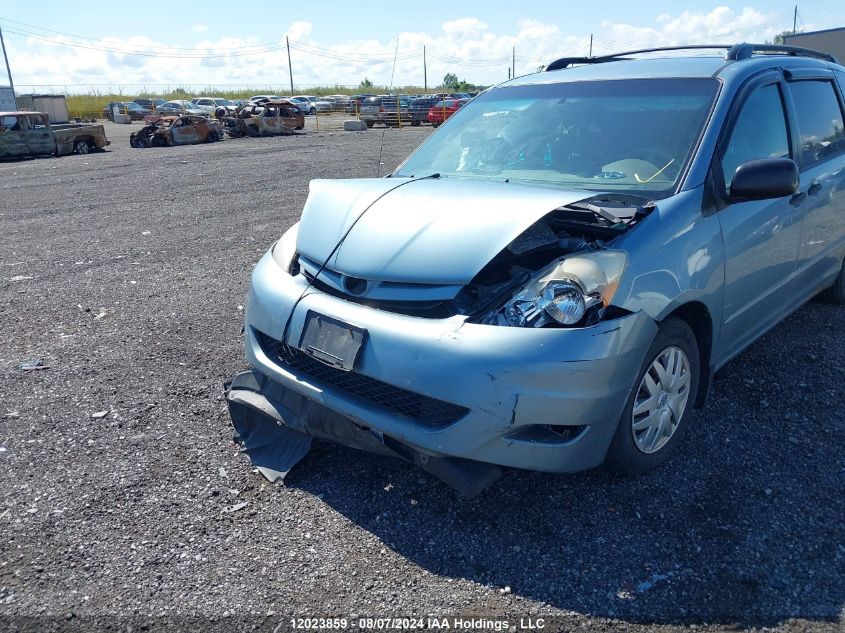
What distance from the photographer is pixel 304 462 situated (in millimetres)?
3342

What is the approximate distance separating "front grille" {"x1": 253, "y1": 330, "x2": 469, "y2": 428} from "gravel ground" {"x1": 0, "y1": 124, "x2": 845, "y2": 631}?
0.54 m

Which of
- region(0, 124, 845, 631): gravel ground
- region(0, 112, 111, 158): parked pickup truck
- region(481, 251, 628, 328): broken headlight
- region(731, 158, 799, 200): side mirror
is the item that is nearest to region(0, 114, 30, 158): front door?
region(0, 112, 111, 158): parked pickup truck

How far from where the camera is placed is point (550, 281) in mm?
2719

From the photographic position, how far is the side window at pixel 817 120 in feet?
13.9

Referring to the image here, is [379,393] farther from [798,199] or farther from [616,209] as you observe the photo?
[798,199]

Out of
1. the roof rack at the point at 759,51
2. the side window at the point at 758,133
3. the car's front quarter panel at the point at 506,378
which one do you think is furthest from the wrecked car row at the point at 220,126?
the car's front quarter panel at the point at 506,378

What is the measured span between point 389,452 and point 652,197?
170 cm

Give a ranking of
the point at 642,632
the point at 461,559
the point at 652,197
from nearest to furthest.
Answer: the point at 642,632
the point at 461,559
the point at 652,197

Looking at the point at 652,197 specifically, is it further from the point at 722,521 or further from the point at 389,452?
the point at 389,452

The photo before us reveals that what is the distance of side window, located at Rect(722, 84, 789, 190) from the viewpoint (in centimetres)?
350

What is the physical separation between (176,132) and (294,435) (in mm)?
26399

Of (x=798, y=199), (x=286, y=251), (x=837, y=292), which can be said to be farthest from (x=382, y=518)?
(x=837, y=292)

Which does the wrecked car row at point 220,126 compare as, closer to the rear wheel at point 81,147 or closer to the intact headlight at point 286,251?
the rear wheel at point 81,147

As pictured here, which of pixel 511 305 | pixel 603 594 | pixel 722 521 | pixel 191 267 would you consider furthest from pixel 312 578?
pixel 191 267
